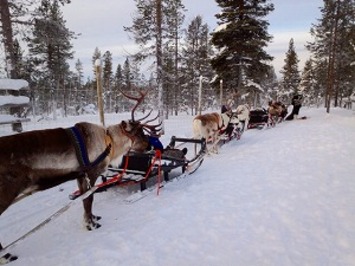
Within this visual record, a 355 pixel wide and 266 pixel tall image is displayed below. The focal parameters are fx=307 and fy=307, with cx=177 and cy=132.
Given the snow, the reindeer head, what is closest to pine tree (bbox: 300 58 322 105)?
the snow

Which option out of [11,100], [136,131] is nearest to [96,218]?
[136,131]

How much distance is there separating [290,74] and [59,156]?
58004 mm

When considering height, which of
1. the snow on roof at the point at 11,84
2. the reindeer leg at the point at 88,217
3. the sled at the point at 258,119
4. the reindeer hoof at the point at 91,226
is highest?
the snow on roof at the point at 11,84

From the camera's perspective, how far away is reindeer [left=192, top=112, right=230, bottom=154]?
10.4 meters

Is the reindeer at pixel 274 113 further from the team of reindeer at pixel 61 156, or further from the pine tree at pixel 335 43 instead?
the team of reindeer at pixel 61 156

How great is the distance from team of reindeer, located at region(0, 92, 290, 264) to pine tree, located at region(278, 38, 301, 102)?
55094 mm

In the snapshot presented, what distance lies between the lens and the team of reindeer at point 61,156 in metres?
3.73

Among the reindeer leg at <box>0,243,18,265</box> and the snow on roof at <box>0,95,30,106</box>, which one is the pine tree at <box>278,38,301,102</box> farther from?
the reindeer leg at <box>0,243,18,265</box>

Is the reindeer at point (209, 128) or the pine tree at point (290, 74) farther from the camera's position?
the pine tree at point (290, 74)

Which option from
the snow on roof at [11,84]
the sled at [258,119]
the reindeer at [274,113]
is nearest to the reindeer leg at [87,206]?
the snow on roof at [11,84]

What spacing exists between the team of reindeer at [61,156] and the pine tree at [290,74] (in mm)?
55094

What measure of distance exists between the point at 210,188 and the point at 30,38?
973 cm

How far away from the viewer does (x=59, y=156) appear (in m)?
4.23

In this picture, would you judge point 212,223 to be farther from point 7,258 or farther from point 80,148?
point 7,258
